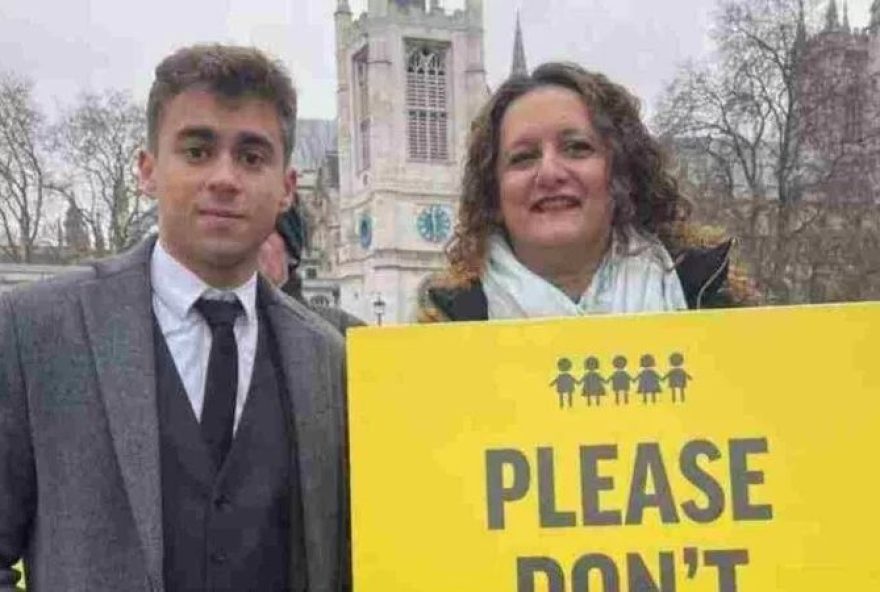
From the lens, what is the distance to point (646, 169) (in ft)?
8.07

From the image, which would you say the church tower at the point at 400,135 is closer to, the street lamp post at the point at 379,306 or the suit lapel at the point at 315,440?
the street lamp post at the point at 379,306

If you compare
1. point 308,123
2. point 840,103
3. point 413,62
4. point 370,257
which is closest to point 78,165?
point 370,257

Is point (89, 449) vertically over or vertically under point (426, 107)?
under

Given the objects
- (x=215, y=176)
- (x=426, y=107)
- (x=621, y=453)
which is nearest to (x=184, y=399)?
(x=215, y=176)

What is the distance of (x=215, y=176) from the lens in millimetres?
2039

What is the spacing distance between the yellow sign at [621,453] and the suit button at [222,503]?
190 millimetres

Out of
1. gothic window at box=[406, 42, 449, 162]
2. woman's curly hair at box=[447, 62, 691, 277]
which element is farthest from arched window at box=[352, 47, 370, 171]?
woman's curly hair at box=[447, 62, 691, 277]

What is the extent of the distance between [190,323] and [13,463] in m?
0.34

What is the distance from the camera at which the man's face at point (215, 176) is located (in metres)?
2.06

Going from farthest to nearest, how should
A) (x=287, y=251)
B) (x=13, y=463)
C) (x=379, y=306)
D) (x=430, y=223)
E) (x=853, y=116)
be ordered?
(x=430, y=223) → (x=379, y=306) → (x=853, y=116) → (x=287, y=251) → (x=13, y=463)

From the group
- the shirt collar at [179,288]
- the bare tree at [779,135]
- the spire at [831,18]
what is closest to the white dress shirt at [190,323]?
the shirt collar at [179,288]

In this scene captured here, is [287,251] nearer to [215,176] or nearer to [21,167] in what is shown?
[215,176]

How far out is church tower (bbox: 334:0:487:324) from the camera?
6047 cm

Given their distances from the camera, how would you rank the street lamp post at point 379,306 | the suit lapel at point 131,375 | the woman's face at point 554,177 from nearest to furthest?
1. the suit lapel at point 131,375
2. the woman's face at point 554,177
3. the street lamp post at point 379,306
